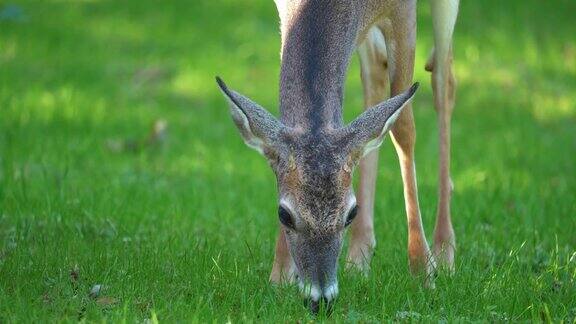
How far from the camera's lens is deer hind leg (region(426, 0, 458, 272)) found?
8.46 metres

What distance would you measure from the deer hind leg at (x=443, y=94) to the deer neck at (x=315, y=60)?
4.49 ft

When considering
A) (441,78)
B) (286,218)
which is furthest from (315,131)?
(441,78)

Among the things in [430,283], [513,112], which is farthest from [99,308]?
[513,112]

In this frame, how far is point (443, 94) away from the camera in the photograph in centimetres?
883

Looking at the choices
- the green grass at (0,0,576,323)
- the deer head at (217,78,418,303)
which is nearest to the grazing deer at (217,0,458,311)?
the deer head at (217,78,418,303)

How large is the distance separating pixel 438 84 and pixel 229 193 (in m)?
2.57

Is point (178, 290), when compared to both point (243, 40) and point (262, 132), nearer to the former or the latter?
point (262, 132)

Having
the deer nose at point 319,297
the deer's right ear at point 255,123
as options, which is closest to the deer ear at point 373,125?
the deer's right ear at point 255,123

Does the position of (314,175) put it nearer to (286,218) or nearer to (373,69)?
(286,218)

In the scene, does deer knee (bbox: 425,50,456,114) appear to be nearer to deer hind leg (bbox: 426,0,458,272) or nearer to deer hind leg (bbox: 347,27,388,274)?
deer hind leg (bbox: 426,0,458,272)

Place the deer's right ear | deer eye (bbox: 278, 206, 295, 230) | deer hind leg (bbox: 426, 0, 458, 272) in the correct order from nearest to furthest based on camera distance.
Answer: deer eye (bbox: 278, 206, 295, 230) < the deer's right ear < deer hind leg (bbox: 426, 0, 458, 272)

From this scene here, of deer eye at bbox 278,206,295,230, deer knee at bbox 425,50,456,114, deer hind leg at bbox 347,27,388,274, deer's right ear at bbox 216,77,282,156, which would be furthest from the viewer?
deer knee at bbox 425,50,456,114

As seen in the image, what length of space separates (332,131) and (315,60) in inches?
21.2

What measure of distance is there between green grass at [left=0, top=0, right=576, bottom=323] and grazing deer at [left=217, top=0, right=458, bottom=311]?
212 mm
